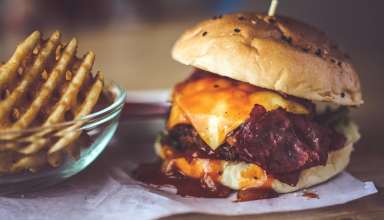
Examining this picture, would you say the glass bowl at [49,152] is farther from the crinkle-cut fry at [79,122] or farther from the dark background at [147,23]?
the dark background at [147,23]

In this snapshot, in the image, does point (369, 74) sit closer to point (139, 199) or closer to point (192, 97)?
point (192, 97)

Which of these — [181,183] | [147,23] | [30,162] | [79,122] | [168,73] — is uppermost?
[79,122]

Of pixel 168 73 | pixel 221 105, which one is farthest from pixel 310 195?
pixel 168 73

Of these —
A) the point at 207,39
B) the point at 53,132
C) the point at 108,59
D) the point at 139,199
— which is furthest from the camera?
the point at 108,59

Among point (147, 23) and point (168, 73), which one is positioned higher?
point (168, 73)

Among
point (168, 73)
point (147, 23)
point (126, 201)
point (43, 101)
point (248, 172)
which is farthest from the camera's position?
point (147, 23)

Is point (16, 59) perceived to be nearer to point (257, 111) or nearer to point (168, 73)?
point (257, 111)

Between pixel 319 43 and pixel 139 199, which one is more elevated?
pixel 319 43

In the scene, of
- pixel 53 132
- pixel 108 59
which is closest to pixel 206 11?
pixel 108 59
